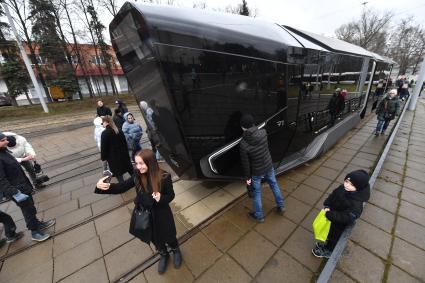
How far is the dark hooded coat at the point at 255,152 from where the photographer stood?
2.68 metres

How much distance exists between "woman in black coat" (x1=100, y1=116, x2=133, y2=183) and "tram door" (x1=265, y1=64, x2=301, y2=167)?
9.26 ft

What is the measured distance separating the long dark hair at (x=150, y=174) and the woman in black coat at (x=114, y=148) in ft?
6.54

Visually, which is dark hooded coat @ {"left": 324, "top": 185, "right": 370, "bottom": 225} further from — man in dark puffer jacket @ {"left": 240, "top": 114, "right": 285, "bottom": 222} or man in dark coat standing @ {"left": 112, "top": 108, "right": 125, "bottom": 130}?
man in dark coat standing @ {"left": 112, "top": 108, "right": 125, "bottom": 130}

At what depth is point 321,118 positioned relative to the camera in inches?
196

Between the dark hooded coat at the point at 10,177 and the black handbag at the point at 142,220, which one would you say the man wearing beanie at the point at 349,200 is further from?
the dark hooded coat at the point at 10,177

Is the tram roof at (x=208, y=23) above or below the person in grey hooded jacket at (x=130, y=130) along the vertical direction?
above

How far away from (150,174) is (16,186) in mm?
2442

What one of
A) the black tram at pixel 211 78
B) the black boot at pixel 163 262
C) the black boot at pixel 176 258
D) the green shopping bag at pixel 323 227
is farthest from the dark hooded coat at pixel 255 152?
the black boot at pixel 163 262

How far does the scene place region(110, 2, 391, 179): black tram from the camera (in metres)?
2.22

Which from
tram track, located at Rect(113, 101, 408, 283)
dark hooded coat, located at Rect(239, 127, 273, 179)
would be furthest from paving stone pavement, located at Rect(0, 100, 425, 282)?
dark hooded coat, located at Rect(239, 127, 273, 179)

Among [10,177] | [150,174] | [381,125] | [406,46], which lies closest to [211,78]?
[150,174]

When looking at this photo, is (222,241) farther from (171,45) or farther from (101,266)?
(171,45)

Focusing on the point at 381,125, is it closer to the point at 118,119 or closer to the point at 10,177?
the point at 118,119

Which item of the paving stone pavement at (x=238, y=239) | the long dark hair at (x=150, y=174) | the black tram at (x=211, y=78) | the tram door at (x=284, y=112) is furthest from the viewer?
the tram door at (x=284, y=112)
